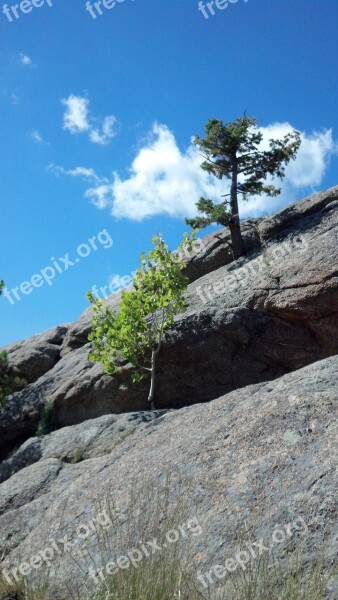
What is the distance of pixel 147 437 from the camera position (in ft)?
32.5

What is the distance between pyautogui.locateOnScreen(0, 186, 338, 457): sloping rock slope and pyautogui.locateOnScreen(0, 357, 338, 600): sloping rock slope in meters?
8.40

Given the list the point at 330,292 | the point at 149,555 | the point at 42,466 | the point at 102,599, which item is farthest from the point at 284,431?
the point at 330,292

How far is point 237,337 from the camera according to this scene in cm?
1883

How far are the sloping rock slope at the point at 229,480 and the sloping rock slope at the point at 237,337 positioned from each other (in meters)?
8.40

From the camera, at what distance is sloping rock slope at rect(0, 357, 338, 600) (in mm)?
5703

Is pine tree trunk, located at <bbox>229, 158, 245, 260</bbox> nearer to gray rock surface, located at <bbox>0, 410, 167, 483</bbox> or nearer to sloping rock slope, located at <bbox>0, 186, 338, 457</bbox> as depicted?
sloping rock slope, located at <bbox>0, 186, 338, 457</bbox>

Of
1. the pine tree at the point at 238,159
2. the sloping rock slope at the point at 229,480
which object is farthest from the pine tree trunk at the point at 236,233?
the sloping rock slope at the point at 229,480

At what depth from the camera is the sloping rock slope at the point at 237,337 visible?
1800 cm

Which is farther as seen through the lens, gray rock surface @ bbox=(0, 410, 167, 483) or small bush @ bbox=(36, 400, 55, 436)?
small bush @ bbox=(36, 400, 55, 436)

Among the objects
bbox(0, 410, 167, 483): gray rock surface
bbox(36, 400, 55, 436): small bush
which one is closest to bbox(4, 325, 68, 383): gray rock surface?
bbox(36, 400, 55, 436): small bush

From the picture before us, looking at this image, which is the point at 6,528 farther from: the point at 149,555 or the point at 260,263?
the point at 260,263

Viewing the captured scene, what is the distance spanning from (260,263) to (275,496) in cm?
1493

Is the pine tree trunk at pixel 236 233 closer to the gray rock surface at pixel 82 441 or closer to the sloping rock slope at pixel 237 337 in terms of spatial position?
the sloping rock slope at pixel 237 337

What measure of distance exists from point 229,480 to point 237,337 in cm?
1227
